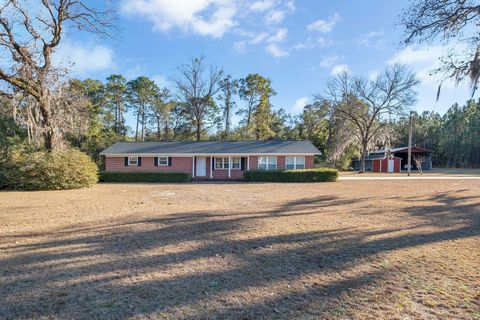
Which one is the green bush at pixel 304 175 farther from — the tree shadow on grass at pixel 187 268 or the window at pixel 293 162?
the tree shadow on grass at pixel 187 268

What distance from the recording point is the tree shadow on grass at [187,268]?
2996mm

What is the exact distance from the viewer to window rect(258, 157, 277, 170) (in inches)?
941

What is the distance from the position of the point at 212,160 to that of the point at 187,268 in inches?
807

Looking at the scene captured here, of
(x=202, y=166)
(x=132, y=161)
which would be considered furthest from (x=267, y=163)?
(x=132, y=161)

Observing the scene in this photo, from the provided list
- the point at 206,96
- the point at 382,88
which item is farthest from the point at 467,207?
the point at 206,96

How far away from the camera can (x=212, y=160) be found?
2448 cm

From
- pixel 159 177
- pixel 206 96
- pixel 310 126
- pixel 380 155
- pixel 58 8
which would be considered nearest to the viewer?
pixel 58 8

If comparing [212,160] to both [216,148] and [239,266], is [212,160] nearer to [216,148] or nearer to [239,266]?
[216,148]

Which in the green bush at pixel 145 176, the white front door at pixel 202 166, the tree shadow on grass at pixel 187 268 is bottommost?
the tree shadow on grass at pixel 187 268

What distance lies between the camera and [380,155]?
41.2 metres

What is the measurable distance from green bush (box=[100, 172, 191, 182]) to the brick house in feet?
7.92

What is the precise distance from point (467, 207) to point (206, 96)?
3254 cm

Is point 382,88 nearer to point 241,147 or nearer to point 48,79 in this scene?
point 241,147

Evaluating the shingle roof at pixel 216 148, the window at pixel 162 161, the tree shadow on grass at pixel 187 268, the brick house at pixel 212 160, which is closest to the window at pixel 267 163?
the brick house at pixel 212 160
